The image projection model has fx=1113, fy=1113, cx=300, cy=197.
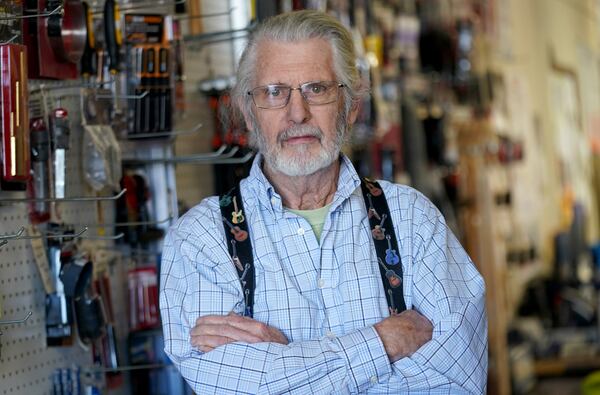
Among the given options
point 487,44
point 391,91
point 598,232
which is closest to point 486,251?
point 391,91

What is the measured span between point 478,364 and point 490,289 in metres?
4.23

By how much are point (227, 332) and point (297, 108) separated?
21.1 inches

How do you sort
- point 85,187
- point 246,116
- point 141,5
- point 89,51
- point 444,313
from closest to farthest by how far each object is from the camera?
point 444,313 → point 246,116 → point 89,51 → point 85,187 → point 141,5

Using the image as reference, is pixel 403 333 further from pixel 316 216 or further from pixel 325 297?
pixel 316 216

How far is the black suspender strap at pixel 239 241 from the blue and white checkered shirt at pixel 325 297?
0.05ft

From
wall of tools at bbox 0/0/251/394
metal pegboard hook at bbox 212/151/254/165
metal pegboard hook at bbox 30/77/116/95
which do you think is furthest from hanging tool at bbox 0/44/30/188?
metal pegboard hook at bbox 212/151/254/165

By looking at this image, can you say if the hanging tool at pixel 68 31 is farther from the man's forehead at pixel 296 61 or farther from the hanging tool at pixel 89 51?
the man's forehead at pixel 296 61

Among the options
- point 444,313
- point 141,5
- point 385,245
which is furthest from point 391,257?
point 141,5

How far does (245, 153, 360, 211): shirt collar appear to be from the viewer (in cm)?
264

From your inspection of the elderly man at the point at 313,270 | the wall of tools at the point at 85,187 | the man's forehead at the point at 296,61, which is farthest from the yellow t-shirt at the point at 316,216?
the wall of tools at the point at 85,187

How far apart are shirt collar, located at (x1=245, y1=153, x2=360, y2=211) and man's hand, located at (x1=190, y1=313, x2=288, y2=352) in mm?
317

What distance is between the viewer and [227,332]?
2432 mm

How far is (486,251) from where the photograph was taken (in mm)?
6754

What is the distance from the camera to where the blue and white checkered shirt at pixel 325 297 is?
2389 mm
